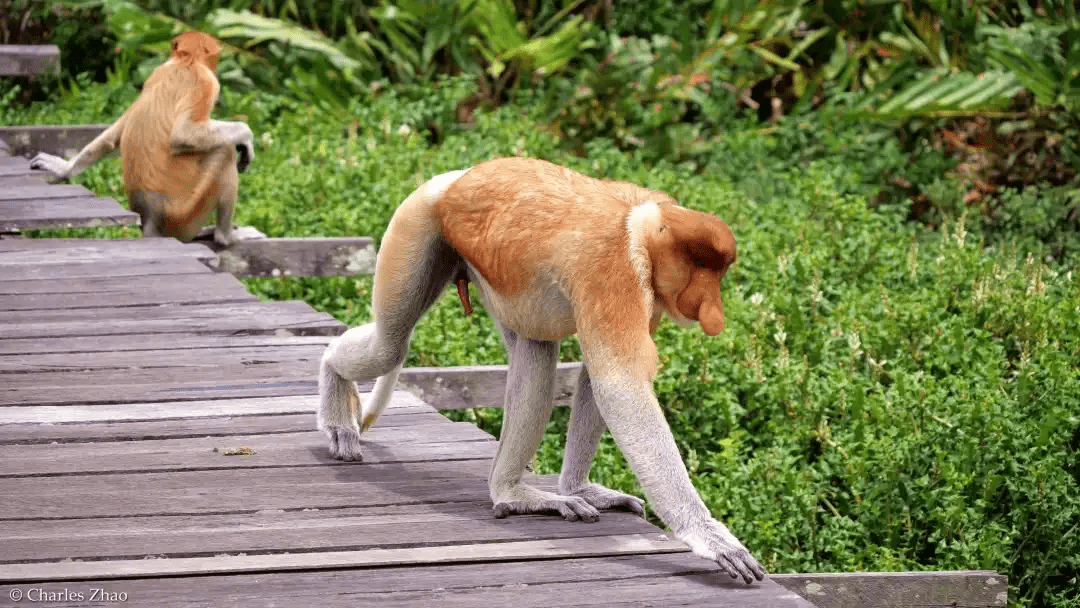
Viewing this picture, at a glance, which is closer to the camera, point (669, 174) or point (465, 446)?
point (465, 446)

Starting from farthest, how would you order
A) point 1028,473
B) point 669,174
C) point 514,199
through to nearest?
point 669,174, point 1028,473, point 514,199

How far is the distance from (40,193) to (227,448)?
137 inches

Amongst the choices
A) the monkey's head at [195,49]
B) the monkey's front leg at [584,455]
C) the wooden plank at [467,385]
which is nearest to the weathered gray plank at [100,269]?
the monkey's head at [195,49]

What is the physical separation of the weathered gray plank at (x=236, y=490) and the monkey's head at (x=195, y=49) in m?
3.38

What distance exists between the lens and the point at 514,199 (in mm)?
3156

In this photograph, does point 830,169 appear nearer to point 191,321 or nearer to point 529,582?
point 191,321

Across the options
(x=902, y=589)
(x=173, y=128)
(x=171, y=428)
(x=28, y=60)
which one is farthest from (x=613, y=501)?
(x=28, y=60)

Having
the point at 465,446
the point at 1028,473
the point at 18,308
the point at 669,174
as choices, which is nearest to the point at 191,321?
the point at 18,308

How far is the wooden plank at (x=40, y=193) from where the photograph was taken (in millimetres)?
6590

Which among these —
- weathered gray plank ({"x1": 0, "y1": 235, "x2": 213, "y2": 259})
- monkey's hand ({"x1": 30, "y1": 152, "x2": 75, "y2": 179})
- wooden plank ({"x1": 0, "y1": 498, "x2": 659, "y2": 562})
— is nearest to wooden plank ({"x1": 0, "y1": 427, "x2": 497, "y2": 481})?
wooden plank ({"x1": 0, "y1": 498, "x2": 659, "y2": 562})

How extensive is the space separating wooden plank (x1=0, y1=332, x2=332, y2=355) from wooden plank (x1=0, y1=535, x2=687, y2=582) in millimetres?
1873

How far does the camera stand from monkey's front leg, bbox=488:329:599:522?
128 inches

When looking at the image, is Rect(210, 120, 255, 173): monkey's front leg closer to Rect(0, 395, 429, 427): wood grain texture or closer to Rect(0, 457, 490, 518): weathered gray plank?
Rect(0, 395, 429, 427): wood grain texture

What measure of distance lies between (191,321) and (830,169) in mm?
4835
